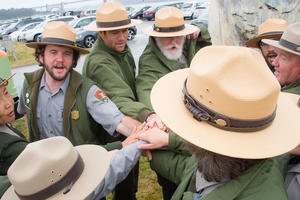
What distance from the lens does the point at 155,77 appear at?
295cm

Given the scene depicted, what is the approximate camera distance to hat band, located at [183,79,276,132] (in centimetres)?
109

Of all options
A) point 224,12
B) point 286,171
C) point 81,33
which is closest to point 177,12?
point 286,171

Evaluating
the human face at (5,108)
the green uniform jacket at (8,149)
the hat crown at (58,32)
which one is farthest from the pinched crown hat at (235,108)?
the hat crown at (58,32)

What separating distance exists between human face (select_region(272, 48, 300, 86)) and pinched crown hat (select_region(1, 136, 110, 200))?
1923 millimetres

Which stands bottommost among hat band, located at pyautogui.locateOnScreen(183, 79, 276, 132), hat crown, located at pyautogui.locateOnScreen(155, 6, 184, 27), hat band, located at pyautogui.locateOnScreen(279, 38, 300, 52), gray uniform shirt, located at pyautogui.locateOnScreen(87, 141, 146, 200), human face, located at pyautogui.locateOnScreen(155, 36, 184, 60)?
gray uniform shirt, located at pyautogui.locateOnScreen(87, 141, 146, 200)

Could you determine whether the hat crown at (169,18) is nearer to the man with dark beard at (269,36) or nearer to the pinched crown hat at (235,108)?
the man with dark beard at (269,36)

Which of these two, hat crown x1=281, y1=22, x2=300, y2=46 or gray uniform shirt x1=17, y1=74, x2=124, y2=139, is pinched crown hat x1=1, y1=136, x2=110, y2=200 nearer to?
gray uniform shirt x1=17, y1=74, x2=124, y2=139

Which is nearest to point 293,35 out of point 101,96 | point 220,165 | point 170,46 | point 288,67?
point 288,67

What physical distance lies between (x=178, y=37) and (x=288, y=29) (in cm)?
128

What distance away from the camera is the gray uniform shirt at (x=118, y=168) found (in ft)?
Result: 6.01

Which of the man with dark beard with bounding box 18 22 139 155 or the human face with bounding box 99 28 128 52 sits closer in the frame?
the man with dark beard with bounding box 18 22 139 155

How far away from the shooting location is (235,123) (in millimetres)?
1100

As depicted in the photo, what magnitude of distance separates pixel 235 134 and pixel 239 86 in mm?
231

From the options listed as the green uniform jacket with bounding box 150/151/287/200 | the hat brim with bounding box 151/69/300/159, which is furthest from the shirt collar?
the green uniform jacket with bounding box 150/151/287/200
